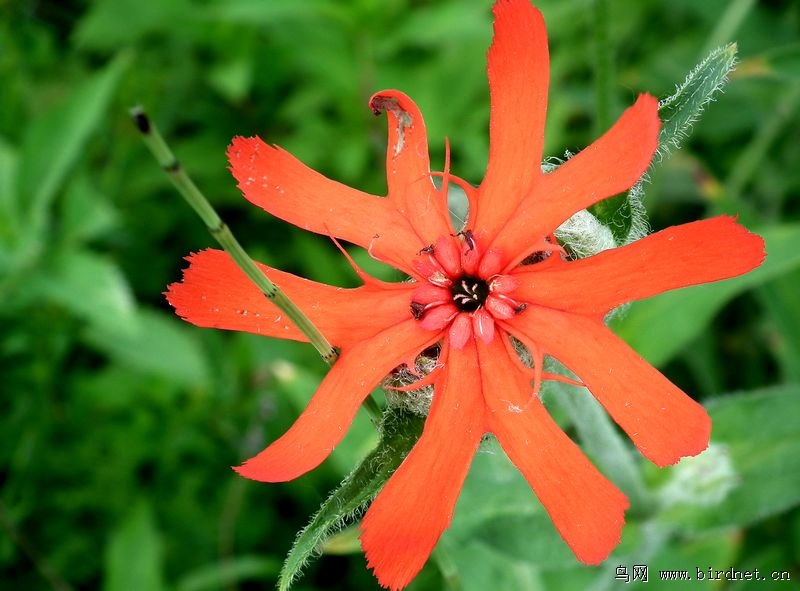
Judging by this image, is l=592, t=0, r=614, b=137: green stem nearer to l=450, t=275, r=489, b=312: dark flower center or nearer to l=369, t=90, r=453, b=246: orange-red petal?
l=369, t=90, r=453, b=246: orange-red petal

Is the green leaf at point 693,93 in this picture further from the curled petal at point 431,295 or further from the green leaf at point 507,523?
the green leaf at point 507,523

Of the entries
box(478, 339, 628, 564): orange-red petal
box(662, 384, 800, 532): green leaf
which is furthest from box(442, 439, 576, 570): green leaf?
box(478, 339, 628, 564): orange-red petal

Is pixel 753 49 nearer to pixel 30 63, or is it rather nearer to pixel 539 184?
pixel 539 184

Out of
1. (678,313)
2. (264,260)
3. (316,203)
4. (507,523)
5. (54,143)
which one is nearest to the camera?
(316,203)

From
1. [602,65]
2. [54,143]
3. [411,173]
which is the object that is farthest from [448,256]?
[54,143]

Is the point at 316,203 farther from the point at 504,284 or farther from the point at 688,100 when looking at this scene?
the point at 688,100

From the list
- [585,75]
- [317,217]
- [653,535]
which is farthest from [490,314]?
[585,75]

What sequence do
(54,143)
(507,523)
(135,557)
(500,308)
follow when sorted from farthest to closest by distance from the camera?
(54,143), (135,557), (507,523), (500,308)
